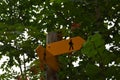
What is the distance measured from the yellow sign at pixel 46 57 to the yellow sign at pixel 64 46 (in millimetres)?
43

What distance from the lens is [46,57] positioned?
2.69 meters

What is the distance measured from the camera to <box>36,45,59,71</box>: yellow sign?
268 centimetres

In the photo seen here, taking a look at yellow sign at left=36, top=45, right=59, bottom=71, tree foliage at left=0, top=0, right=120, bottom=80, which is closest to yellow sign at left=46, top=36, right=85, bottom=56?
yellow sign at left=36, top=45, right=59, bottom=71

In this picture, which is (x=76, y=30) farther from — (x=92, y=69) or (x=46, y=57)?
(x=92, y=69)

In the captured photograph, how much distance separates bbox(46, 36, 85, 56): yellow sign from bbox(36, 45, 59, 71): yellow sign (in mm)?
43

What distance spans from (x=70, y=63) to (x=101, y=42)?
6.83ft

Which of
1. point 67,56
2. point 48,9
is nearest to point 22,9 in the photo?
point 48,9

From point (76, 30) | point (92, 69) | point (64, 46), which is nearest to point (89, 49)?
point (92, 69)

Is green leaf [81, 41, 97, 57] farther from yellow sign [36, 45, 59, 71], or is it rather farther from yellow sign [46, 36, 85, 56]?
yellow sign [36, 45, 59, 71]

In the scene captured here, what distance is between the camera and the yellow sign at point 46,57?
2.68 meters

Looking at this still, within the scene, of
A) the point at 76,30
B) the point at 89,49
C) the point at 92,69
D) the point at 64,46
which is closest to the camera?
the point at 89,49

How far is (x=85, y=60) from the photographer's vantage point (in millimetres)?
4074

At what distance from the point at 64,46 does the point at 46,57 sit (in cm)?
21

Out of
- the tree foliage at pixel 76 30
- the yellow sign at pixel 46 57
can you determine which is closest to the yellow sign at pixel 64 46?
the yellow sign at pixel 46 57
